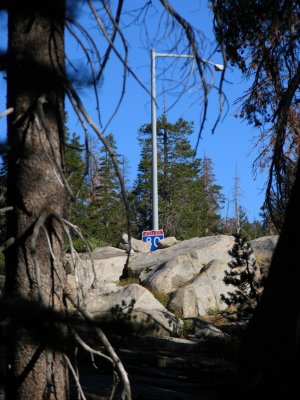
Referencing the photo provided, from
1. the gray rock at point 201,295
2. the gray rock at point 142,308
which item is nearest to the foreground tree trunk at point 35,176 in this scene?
the gray rock at point 142,308

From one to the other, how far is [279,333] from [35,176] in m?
2.23

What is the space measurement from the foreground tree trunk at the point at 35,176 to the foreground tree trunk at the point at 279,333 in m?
1.69

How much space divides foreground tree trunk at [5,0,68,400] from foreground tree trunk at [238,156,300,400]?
1.69 m

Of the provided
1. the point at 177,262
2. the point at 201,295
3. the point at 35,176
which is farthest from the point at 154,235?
the point at 35,176

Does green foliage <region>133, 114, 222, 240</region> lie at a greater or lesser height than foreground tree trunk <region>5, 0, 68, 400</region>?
greater

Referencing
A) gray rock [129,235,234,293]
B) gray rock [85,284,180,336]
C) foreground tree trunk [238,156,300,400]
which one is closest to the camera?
foreground tree trunk [238,156,300,400]

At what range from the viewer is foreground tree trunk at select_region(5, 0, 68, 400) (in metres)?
4.29

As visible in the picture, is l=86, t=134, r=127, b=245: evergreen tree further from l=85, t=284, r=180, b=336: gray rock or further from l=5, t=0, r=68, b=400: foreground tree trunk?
l=5, t=0, r=68, b=400: foreground tree trunk

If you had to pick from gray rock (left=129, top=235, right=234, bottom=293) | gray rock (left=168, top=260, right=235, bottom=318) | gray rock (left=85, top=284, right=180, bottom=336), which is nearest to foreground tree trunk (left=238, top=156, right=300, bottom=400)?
gray rock (left=85, top=284, right=180, bottom=336)

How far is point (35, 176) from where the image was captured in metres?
4.43

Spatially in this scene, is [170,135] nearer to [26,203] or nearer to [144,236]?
[144,236]

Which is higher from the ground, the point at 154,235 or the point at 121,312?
the point at 154,235

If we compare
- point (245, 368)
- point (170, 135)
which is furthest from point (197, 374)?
point (170, 135)

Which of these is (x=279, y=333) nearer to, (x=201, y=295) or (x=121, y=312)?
(x=121, y=312)
